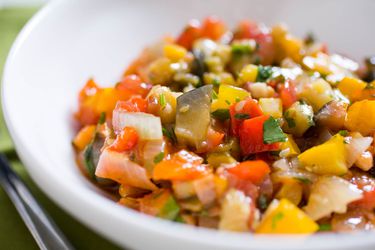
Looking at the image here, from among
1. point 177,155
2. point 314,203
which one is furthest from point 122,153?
point 314,203

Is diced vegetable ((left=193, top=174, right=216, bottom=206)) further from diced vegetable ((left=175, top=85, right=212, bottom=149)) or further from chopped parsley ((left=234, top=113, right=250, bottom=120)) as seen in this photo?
chopped parsley ((left=234, top=113, right=250, bottom=120))

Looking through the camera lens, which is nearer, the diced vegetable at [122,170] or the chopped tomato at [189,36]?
the diced vegetable at [122,170]

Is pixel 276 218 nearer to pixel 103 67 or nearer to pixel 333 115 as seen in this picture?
pixel 333 115

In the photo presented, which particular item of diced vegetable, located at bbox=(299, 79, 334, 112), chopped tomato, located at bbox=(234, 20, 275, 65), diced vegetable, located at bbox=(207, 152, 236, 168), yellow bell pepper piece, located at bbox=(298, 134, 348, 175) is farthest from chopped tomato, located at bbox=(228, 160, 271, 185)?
chopped tomato, located at bbox=(234, 20, 275, 65)

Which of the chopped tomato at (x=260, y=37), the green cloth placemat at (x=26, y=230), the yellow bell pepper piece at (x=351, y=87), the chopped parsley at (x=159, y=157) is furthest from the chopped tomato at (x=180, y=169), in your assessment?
the chopped tomato at (x=260, y=37)

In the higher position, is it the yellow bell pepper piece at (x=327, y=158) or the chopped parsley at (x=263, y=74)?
the chopped parsley at (x=263, y=74)

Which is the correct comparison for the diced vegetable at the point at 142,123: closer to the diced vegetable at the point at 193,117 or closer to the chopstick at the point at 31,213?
the diced vegetable at the point at 193,117

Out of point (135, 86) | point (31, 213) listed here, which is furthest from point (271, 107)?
point (31, 213)

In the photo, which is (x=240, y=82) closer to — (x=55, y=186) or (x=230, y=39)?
(x=230, y=39)
